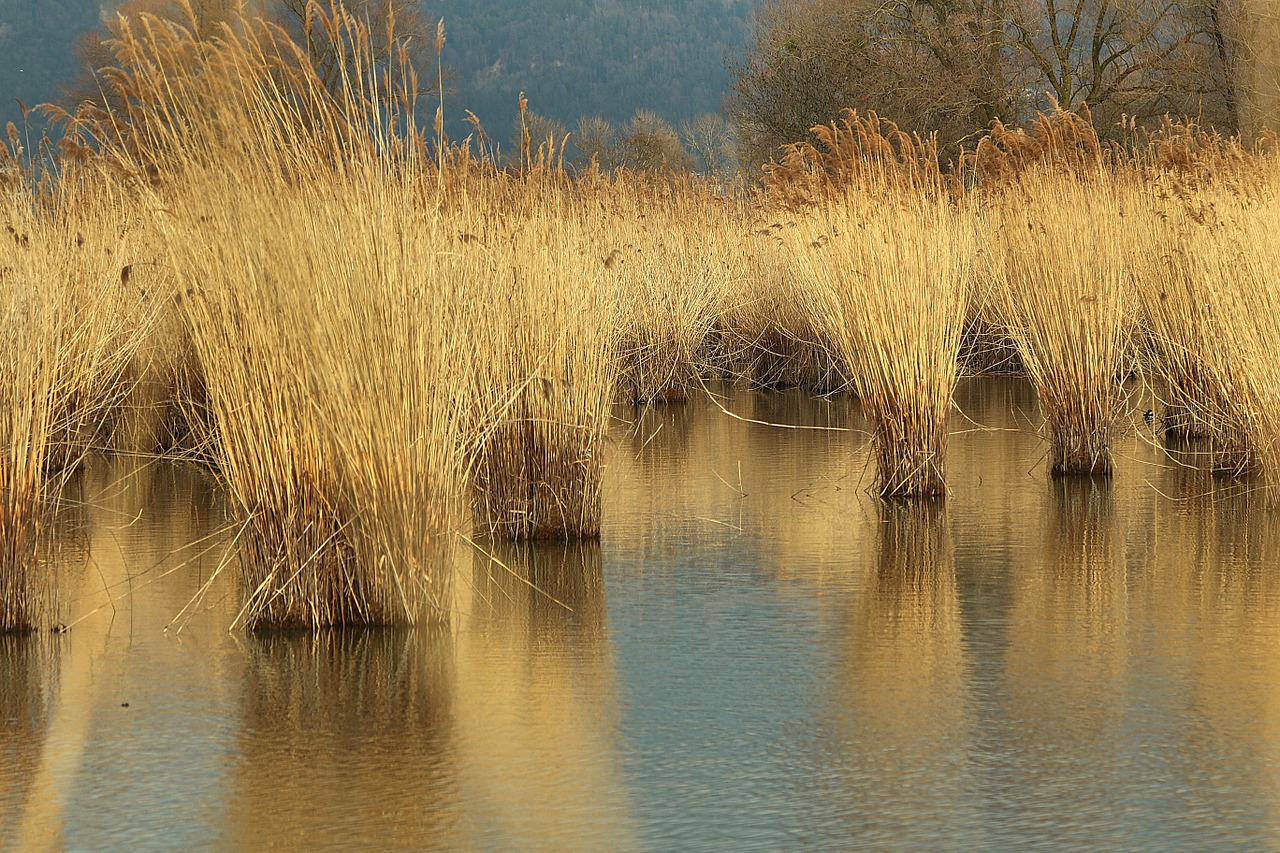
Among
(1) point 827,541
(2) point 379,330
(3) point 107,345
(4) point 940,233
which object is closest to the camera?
(2) point 379,330

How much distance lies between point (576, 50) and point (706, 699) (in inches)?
4578

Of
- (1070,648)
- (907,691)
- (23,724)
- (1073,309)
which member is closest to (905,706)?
(907,691)

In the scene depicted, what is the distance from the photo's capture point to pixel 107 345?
25.2 feet

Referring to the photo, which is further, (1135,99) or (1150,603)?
(1135,99)

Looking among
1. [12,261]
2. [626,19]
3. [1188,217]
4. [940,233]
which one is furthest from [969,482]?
[626,19]

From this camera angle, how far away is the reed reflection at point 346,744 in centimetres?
298

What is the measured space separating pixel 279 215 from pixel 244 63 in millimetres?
441

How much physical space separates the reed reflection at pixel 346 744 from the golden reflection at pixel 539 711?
74 millimetres

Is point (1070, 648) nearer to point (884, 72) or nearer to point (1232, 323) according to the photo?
point (1232, 323)

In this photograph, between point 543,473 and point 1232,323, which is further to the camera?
point 1232,323

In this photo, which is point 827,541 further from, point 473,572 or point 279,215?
point 279,215

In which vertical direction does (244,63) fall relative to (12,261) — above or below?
above

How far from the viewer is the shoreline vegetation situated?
4.36 metres

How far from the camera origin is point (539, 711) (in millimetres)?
3725
